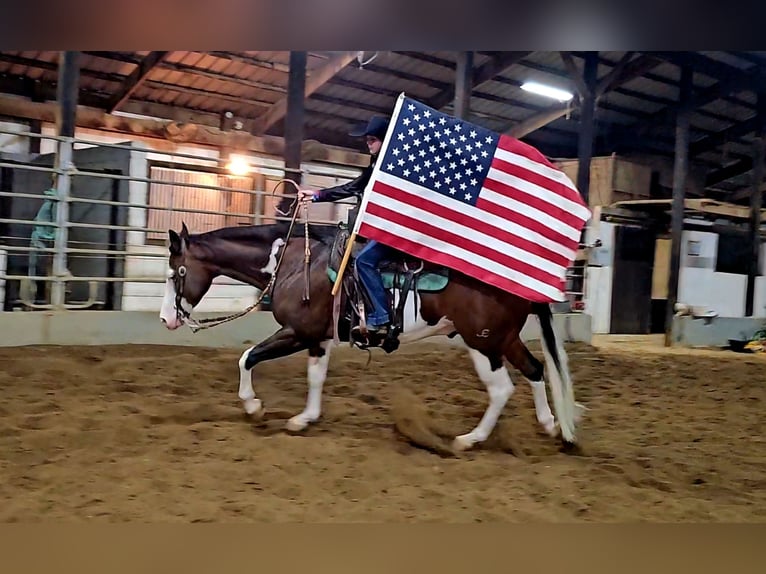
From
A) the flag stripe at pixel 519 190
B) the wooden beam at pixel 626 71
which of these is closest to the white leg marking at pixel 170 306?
the flag stripe at pixel 519 190

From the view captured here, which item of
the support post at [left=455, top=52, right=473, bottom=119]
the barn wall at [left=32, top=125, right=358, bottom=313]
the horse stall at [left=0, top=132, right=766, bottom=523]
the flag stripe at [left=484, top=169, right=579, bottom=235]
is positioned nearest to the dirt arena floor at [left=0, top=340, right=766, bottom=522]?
the horse stall at [left=0, top=132, right=766, bottom=523]

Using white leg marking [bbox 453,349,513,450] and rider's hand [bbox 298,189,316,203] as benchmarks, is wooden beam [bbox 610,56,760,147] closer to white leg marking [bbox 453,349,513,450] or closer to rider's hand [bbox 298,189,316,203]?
white leg marking [bbox 453,349,513,450]

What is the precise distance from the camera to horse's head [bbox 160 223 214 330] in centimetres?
294

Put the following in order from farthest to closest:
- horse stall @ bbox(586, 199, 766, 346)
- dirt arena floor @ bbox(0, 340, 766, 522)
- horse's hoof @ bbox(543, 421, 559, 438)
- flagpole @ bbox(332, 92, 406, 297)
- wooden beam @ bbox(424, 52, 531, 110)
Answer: horse stall @ bbox(586, 199, 766, 346)
wooden beam @ bbox(424, 52, 531, 110)
horse's hoof @ bbox(543, 421, 559, 438)
flagpole @ bbox(332, 92, 406, 297)
dirt arena floor @ bbox(0, 340, 766, 522)

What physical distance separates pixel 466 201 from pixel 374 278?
469 mm

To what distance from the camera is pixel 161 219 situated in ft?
10.5

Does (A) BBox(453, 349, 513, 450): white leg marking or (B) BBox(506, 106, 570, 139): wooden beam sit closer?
(A) BBox(453, 349, 513, 450): white leg marking

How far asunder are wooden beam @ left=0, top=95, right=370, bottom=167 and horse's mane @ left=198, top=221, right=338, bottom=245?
0.30 meters

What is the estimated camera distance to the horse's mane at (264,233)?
9.85 ft

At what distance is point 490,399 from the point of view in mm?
2885

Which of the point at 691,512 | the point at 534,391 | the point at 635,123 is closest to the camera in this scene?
the point at 691,512
